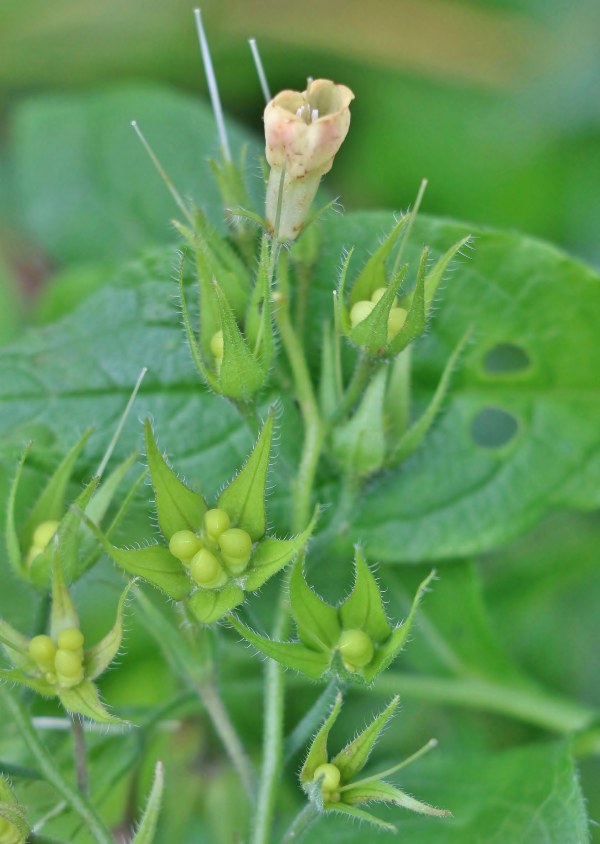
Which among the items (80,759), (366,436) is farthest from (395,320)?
(80,759)

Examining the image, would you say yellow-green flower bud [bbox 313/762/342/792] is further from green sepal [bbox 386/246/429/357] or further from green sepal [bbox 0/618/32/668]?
green sepal [bbox 386/246/429/357]

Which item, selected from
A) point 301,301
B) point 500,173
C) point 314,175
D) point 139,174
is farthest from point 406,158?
point 314,175

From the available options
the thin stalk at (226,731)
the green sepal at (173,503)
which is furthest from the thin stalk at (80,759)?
the green sepal at (173,503)

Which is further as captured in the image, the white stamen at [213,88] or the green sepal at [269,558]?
the white stamen at [213,88]

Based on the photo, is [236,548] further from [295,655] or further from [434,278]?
[434,278]

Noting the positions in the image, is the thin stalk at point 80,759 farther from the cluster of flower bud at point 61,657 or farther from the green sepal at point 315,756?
the green sepal at point 315,756

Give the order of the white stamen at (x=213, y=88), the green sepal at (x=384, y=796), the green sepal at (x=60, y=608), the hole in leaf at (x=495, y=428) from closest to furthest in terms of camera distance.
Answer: the green sepal at (x=384, y=796) < the green sepal at (x=60, y=608) < the white stamen at (x=213, y=88) < the hole in leaf at (x=495, y=428)

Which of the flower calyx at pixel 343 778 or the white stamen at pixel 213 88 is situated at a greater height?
the white stamen at pixel 213 88
